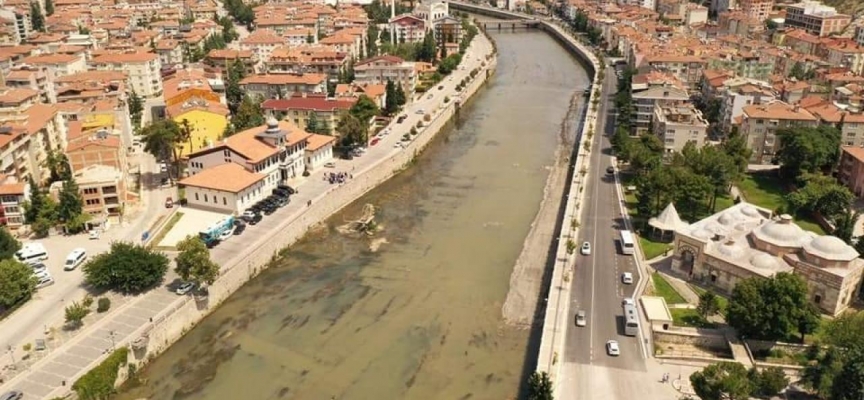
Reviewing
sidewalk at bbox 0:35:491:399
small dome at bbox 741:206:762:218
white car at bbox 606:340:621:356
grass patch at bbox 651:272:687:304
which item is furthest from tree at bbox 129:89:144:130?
small dome at bbox 741:206:762:218

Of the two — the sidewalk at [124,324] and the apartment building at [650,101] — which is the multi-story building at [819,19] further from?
the sidewalk at [124,324]

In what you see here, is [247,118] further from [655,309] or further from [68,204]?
[655,309]

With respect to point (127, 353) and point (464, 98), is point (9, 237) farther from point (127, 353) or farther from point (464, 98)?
point (464, 98)

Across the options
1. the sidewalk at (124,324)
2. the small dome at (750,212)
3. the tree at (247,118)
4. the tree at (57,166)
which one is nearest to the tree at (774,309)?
the small dome at (750,212)

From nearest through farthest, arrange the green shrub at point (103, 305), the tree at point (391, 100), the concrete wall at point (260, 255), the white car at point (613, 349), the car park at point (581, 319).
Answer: the white car at point (613, 349) < the car park at point (581, 319) < the concrete wall at point (260, 255) < the green shrub at point (103, 305) < the tree at point (391, 100)

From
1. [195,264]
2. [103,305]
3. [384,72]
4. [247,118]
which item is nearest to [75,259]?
[103,305]

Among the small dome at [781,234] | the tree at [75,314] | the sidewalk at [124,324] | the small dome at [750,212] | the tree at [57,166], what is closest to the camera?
the sidewalk at [124,324]

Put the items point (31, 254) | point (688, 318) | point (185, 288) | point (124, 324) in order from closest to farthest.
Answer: point (124, 324)
point (688, 318)
point (185, 288)
point (31, 254)

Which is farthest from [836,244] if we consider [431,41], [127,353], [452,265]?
[431,41]
